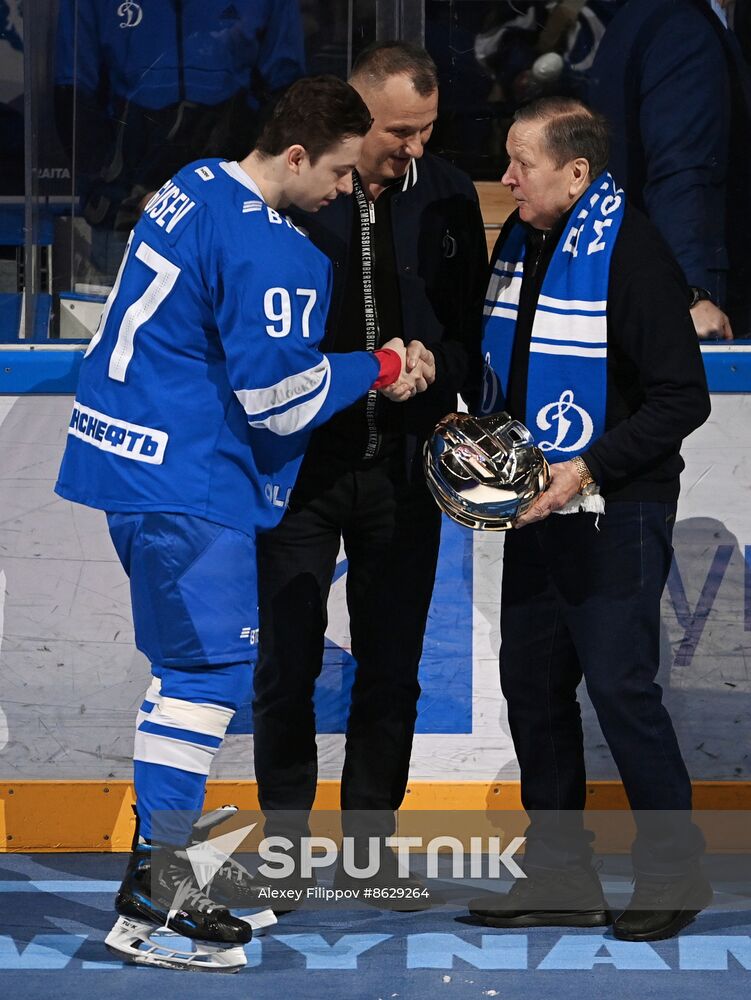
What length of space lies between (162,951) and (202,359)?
125 cm

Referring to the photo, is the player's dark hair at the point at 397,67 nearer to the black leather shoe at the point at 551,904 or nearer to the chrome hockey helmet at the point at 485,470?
the chrome hockey helmet at the point at 485,470

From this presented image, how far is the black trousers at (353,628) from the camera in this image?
12.0ft

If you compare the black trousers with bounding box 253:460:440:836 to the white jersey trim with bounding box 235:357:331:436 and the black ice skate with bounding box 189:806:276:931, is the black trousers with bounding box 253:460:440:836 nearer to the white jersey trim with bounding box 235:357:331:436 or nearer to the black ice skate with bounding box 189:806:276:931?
the black ice skate with bounding box 189:806:276:931

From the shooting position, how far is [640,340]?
3256 mm

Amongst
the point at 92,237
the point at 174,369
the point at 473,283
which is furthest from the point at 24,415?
the point at 473,283

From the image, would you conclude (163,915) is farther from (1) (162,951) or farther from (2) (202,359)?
(2) (202,359)

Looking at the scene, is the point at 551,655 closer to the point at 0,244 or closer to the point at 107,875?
the point at 107,875

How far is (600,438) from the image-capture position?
3.33 m

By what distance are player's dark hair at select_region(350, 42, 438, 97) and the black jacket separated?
214 mm

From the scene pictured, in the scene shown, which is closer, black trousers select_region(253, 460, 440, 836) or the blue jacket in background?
black trousers select_region(253, 460, 440, 836)

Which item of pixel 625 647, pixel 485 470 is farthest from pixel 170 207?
pixel 625 647

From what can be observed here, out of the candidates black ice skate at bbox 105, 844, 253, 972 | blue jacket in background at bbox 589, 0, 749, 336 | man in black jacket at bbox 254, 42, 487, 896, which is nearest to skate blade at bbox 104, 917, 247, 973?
black ice skate at bbox 105, 844, 253, 972

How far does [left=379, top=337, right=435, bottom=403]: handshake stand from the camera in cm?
342

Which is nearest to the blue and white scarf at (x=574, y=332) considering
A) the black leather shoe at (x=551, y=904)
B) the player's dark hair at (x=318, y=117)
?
the player's dark hair at (x=318, y=117)
